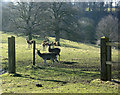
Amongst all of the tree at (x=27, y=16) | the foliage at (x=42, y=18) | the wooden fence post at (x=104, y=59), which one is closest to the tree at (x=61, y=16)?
the foliage at (x=42, y=18)

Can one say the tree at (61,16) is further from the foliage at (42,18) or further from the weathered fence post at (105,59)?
the weathered fence post at (105,59)

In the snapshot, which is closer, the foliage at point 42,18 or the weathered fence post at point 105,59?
the weathered fence post at point 105,59

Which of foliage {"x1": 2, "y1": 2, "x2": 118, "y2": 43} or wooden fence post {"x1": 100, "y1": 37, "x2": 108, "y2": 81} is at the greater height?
foliage {"x1": 2, "y1": 2, "x2": 118, "y2": 43}

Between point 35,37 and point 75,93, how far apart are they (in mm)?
29742

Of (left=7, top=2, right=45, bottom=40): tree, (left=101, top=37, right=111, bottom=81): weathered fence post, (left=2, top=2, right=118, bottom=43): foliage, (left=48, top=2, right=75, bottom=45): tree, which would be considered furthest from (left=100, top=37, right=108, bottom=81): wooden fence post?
(left=48, top=2, right=75, bottom=45): tree

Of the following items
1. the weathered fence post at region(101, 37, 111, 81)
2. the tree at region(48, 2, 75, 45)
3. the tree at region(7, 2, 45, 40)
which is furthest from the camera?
the tree at region(48, 2, 75, 45)

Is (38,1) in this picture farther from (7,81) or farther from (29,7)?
(7,81)

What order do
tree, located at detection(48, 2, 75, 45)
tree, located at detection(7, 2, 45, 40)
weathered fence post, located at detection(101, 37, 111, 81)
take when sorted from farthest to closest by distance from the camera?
tree, located at detection(48, 2, 75, 45) < tree, located at detection(7, 2, 45, 40) < weathered fence post, located at detection(101, 37, 111, 81)

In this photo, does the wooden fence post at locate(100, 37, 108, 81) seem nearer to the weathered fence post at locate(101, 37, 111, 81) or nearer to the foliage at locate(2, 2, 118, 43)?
the weathered fence post at locate(101, 37, 111, 81)

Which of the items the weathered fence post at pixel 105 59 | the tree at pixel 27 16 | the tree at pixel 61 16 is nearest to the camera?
the weathered fence post at pixel 105 59

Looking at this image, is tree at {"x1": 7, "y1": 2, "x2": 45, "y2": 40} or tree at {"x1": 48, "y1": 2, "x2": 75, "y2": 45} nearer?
tree at {"x1": 7, "y1": 2, "x2": 45, "y2": 40}

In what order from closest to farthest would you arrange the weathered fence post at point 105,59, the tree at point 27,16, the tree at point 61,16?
the weathered fence post at point 105,59, the tree at point 27,16, the tree at point 61,16

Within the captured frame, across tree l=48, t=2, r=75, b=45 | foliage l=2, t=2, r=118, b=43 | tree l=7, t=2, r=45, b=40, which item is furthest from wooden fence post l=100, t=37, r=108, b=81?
tree l=48, t=2, r=75, b=45

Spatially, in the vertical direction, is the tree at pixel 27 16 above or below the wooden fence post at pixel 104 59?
above
